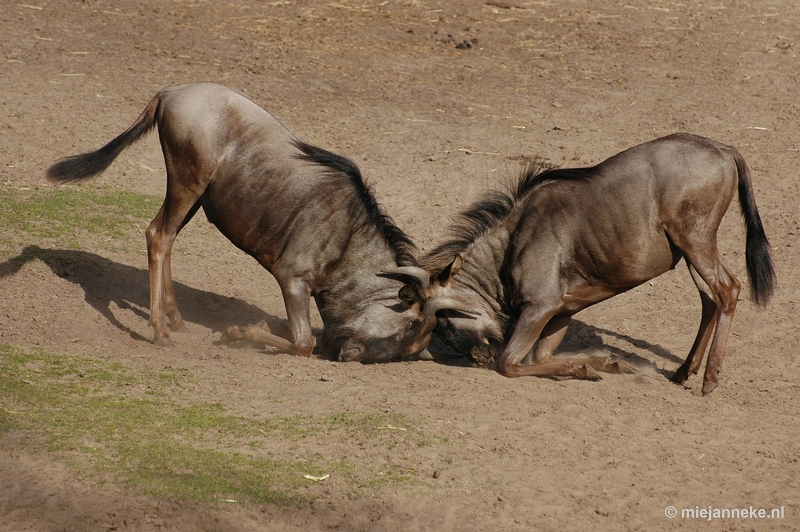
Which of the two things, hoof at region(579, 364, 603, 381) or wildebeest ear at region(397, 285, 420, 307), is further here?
wildebeest ear at region(397, 285, 420, 307)

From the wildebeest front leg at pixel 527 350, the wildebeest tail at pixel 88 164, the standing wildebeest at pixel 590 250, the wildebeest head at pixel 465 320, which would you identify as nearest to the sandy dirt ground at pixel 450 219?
the wildebeest front leg at pixel 527 350

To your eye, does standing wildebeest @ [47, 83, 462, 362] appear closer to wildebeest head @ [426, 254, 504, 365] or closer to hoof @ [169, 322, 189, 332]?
wildebeest head @ [426, 254, 504, 365]

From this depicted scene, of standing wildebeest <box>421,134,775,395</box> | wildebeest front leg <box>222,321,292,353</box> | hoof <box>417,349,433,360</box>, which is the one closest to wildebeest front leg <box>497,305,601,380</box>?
standing wildebeest <box>421,134,775,395</box>

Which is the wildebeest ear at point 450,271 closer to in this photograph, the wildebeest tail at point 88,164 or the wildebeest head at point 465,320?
the wildebeest head at point 465,320

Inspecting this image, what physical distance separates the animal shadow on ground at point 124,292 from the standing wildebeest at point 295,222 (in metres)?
0.73

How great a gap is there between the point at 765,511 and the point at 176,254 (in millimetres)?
6515

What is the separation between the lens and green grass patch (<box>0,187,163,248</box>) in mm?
8367

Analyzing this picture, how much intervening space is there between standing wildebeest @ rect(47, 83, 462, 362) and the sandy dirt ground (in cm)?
35

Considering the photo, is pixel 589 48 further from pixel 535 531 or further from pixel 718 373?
pixel 535 531

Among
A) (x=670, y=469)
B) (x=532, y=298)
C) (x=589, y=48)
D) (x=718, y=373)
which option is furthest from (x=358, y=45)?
(x=670, y=469)

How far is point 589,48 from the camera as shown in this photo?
14188mm

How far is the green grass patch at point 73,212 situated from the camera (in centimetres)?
837

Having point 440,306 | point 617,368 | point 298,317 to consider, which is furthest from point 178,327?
point 617,368

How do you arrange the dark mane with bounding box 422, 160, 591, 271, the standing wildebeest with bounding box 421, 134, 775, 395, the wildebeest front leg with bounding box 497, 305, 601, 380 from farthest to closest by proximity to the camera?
the dark mane with bounding box 422, 160, 591, 271 → the wildebeest front leg with bounding box 497, 305, 601, 380 → the standing wildebeest with bounding box 421, 134, 775, 395
